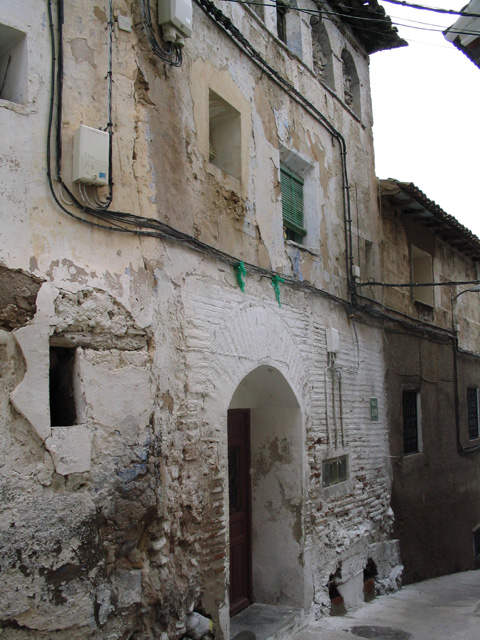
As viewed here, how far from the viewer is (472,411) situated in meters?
13.1

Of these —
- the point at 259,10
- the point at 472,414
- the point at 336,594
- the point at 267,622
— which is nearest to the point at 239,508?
the point at 267,622

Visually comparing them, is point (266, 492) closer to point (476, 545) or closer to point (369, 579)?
point (369, 579)

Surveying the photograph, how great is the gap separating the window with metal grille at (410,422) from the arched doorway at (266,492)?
3.70 m

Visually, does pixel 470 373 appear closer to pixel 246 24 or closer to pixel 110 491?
pixel 246 24

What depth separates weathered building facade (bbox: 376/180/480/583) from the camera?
9.62 m

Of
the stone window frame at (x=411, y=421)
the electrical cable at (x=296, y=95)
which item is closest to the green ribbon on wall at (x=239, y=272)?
the electrical cable at (x=296, y=95)


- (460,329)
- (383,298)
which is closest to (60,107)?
(383,298)

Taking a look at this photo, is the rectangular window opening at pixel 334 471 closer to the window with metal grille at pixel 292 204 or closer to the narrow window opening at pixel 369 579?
the narrow window opening at pixel 369 579

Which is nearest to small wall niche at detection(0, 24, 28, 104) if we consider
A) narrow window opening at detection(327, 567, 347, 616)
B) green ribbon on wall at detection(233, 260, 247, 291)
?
green ribbon on wall at detection(233, 260, 247, 291)

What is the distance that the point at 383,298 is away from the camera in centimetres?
955

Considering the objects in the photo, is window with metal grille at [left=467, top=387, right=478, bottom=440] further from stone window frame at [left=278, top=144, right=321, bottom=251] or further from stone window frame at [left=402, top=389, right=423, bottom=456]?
stone window frame at [left=278, top=144, right=321, bottom=251]

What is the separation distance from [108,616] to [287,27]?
23.1 ft

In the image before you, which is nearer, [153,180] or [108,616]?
[108,616]

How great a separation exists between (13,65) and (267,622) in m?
5.33
